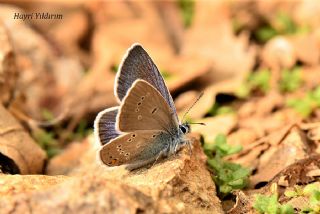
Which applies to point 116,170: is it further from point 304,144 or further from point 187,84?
point 187,84

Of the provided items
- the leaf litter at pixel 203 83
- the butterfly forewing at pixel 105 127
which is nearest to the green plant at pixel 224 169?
the leaf litter at pixel 203 83

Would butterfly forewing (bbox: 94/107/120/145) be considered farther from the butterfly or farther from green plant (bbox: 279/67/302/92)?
green plant (bbox: 279/67/302/92)

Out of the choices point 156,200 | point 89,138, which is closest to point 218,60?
point 89,138

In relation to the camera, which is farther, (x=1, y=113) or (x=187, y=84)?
(x=187, y=84)

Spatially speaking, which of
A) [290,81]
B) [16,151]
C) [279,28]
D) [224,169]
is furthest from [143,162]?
[279,28]

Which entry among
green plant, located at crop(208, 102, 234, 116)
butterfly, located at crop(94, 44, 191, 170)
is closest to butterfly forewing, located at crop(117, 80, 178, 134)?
butterfly, located at crop(94, 44, 191, 170)

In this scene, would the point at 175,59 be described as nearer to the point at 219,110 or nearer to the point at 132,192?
the point at 219,110
